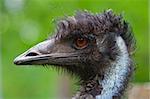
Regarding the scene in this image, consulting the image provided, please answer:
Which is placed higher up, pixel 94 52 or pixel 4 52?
A: pixel 4 52

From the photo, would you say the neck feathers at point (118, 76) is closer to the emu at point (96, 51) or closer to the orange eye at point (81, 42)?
the emu at point (96, 51)

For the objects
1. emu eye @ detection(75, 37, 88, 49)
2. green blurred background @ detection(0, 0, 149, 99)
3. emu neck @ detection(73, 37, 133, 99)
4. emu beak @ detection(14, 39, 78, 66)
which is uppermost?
green blurred background @ detection(0, 0, 149, 99)

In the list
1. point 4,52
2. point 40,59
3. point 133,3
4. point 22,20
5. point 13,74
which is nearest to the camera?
point 40,59

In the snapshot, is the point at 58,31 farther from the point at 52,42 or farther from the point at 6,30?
the point at 6,30

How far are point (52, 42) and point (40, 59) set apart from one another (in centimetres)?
26

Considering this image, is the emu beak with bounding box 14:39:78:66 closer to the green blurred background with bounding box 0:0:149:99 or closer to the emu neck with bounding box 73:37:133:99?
the emu neck with bounding box 73:37:133:99

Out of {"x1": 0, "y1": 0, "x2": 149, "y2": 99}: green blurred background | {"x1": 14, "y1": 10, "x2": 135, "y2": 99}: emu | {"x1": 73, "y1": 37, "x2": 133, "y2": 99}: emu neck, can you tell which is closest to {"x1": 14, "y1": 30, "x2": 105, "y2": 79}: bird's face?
{"x1": 14, "y1": 10, "x2": 135, "y2": 99}: emu

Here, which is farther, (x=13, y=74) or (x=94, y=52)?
(x=13, y=74)

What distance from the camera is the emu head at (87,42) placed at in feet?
20.7

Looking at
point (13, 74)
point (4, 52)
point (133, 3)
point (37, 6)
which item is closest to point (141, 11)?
point (133, 3)

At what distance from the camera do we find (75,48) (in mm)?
6395

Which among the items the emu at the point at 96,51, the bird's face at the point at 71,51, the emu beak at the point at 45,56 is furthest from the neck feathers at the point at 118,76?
the emu beak at the point at 45,56

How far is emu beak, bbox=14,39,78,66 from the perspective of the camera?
20.0ft

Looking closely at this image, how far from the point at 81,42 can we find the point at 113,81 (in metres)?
0.43
